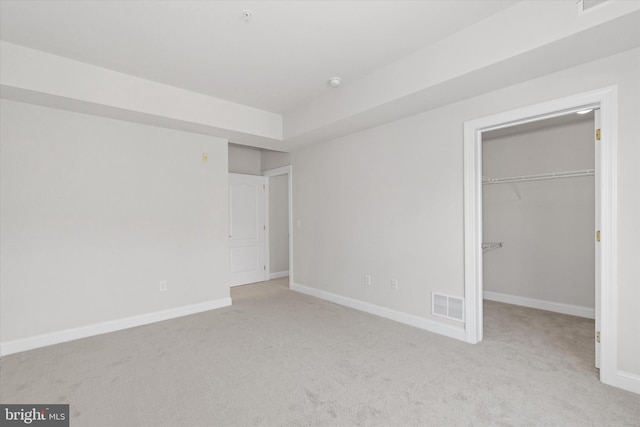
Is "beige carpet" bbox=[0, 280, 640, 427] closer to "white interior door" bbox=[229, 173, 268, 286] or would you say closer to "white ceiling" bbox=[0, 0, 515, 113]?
"white interior door" bbox=[229, 173, 268, 286]

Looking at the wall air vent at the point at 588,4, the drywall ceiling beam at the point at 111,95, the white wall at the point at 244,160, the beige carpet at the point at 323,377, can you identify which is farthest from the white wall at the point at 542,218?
the white wall at the point at 244,160

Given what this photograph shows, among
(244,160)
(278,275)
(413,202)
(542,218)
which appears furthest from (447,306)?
(244,160)

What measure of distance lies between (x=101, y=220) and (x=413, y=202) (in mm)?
3585

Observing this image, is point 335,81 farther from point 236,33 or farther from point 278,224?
point 278,224

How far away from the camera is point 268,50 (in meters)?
2.93

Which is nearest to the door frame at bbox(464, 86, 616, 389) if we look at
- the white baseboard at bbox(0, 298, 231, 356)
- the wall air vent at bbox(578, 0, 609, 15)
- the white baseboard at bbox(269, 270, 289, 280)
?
the wall air vent at bbox(578, 0, 609, 15)

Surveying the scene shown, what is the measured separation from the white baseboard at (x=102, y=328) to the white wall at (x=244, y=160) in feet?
8.48

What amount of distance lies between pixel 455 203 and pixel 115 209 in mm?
3826

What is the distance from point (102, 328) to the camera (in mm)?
3633

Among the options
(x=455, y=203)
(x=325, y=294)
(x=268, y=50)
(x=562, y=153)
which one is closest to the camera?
(x=268, y=50)

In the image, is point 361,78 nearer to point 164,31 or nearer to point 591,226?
point 164,31

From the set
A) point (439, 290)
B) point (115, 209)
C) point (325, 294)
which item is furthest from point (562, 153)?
point (115, 209)

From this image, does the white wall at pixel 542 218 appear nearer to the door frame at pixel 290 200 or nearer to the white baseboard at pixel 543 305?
the white baseboard at pixel 543 305

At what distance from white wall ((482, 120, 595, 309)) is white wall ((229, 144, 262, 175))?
161 inches
